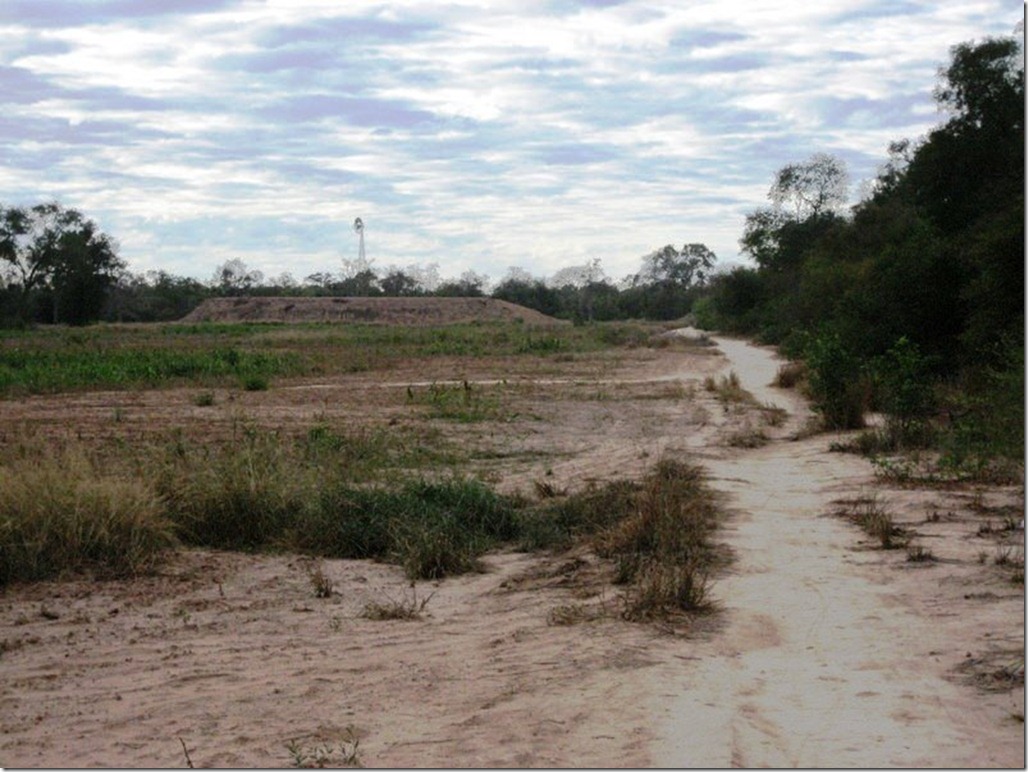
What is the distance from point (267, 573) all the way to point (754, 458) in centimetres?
881

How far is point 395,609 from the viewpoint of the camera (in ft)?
28.2

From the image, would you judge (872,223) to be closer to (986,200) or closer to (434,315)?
(986,200)

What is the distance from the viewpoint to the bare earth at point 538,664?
591 cm

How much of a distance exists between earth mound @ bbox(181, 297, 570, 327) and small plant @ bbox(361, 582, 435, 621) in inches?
3944

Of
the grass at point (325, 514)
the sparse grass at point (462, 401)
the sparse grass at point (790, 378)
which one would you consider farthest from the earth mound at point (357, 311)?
the grass at point (325, 514)

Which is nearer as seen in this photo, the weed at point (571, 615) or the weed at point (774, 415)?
the weed at point (571, 615)

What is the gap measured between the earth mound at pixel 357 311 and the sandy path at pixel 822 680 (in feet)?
328

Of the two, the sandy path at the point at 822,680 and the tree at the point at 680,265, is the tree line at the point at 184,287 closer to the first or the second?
the tree at the point at 680,265

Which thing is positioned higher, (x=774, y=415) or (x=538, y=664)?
(x=774, y=415)

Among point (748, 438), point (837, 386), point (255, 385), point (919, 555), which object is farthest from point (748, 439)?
point (255, 385)

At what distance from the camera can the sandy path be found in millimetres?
5746

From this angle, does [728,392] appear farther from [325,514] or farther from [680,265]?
[680,265]

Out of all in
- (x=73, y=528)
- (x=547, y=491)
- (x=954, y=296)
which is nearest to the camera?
(x=73, y=528)

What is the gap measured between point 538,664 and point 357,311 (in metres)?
107
